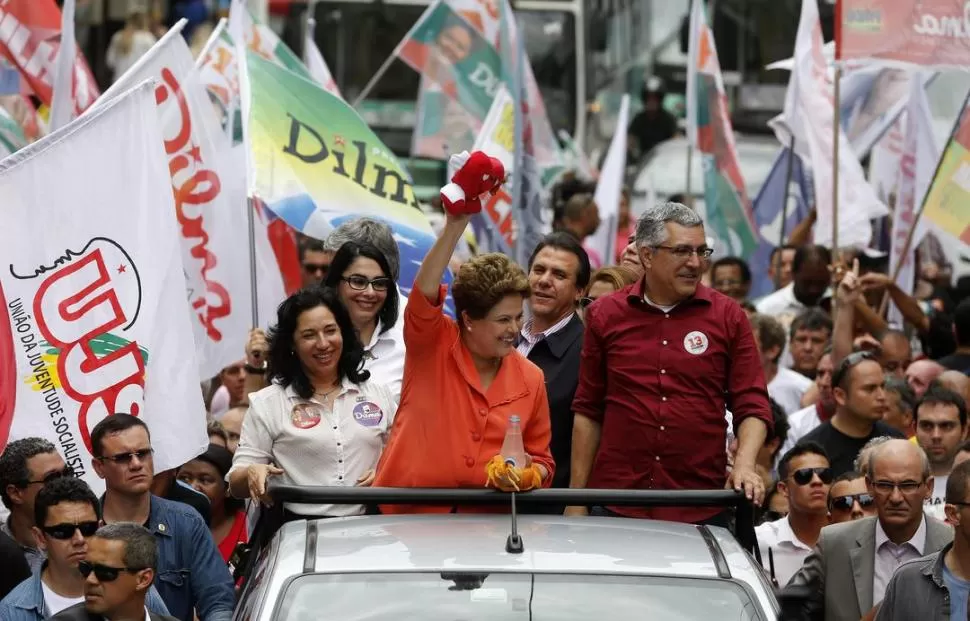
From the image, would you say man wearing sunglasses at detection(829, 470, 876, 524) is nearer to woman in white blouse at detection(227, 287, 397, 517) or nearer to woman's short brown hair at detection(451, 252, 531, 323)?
woman in white blouse at detection(227, 287, 397, 517)

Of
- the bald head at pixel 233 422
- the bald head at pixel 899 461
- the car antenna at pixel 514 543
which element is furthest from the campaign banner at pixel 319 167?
the car antenna at pixel 514 543

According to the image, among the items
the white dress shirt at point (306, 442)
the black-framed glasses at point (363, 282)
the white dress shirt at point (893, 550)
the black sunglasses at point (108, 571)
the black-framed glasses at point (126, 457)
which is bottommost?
the white dress shirt at point (893, 550)

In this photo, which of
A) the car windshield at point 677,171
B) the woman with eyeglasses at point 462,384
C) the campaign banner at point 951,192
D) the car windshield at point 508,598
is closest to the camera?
the car windshield at point 508,598

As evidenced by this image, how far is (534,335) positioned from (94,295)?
66.1 inches

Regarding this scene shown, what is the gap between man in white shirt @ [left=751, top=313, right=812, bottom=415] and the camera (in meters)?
10.7

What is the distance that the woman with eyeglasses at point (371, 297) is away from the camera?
7.63 meters

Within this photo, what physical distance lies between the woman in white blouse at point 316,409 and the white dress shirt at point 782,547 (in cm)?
191

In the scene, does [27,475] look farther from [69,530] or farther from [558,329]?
[558,329]

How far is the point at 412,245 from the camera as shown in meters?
9.89

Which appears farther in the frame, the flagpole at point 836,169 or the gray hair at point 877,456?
the flagpole at point 836,169

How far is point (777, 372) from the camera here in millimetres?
11156

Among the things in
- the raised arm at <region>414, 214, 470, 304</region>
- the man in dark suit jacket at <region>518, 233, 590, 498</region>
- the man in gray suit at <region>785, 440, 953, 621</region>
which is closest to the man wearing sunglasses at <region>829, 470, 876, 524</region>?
the man in gray suit at <region>785, 440, 953, 621</region>

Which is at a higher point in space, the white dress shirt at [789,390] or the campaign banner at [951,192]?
the campaign banner at [951,192]

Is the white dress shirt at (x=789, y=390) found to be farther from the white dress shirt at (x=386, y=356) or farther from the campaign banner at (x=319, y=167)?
the white dress shirt at (x=386, y=356)
